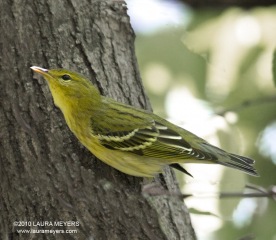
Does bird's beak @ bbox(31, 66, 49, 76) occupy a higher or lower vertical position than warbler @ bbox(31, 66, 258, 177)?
higher

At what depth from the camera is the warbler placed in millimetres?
4129

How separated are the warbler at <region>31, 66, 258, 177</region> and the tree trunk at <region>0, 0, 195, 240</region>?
0.07 meters

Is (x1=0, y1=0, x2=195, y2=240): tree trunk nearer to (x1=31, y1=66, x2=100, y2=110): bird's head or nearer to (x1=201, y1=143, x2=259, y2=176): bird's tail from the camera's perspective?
(x1=31, y1=66, x2=100, y2=110): bird's head

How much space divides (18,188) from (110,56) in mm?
921

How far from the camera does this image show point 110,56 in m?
4.35

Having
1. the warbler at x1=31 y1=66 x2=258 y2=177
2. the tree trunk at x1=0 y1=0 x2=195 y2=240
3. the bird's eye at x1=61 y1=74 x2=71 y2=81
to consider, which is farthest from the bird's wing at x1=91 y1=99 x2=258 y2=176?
the bird's eye at x1=61 y1=74 x2=71 y2=81

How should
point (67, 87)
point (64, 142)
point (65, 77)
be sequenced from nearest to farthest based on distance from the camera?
1. point (64, 142)
2. point (65, 77)
3. point (67, 87)

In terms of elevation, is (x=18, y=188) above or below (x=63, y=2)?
below

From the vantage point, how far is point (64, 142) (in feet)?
13.4

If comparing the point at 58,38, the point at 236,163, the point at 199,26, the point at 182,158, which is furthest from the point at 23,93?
the point at 199,26

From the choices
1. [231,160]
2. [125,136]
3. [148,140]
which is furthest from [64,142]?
[231,160]

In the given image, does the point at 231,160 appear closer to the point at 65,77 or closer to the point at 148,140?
the point at 148,140

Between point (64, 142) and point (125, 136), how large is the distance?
333 millimetres

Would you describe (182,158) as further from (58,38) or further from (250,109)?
(250,109)
